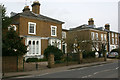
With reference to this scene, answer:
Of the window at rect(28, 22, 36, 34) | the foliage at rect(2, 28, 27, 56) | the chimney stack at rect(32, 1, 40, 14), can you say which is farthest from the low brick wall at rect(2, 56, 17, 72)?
the chimney stack at rect(32, 1, 40, 14)

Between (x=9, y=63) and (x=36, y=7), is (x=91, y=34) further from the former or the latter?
(x=9, y=63)

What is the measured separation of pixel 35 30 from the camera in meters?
24.8

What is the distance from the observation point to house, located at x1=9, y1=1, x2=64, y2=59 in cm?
2303

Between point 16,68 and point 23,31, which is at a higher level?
point 23,31

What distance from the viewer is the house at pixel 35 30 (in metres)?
23.0

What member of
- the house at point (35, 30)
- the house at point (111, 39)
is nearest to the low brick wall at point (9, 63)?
the house at point (35, 30)

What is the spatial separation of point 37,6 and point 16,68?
57.7 feet

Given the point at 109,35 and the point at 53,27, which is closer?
the point at 53,27

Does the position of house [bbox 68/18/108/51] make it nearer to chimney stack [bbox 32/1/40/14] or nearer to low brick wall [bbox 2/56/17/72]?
chimney stack [bbox 32/1/40/14]

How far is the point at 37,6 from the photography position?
2828 centimetres

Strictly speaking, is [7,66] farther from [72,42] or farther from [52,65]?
[72,42]

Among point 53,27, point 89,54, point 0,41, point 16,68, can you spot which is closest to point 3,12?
point 0,41

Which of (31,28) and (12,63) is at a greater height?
(31,28)

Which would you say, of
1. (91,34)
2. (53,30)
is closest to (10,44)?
(53,30)
